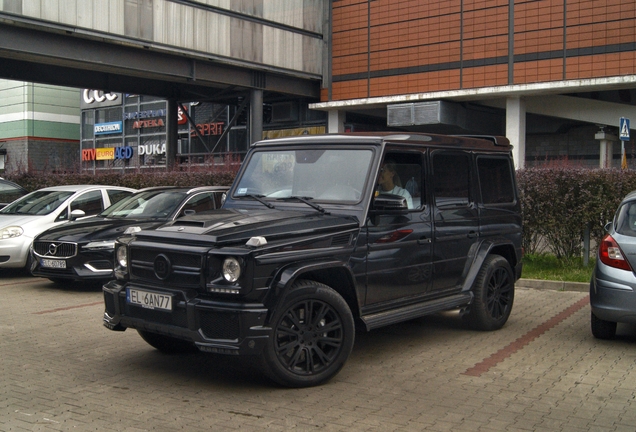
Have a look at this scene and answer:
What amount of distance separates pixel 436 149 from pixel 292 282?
259 cm

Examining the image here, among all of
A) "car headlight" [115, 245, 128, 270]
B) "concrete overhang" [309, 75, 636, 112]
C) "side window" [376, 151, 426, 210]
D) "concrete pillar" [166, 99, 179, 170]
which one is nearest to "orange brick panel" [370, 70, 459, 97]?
"concrete overhang" [309, 75, 636, 112]

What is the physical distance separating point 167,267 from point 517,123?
2392 cm

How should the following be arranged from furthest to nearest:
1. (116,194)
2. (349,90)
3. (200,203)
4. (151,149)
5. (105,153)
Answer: (105,153)
(151,149)
(349,90)
(116,194)
(200,203)

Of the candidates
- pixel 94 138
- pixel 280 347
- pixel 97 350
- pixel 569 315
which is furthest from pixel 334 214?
pixel 94 138

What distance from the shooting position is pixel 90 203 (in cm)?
1282

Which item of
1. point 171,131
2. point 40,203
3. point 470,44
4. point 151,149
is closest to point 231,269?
point 40,203

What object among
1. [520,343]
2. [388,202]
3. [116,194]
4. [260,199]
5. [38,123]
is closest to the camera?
[388,202]

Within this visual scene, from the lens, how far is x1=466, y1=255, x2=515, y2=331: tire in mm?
7727

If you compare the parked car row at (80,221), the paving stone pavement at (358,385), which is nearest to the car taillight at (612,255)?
the paving stone pavement at (358,385)

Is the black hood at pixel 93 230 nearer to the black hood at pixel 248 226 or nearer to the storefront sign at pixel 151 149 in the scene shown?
the black hood at pixel 248 226

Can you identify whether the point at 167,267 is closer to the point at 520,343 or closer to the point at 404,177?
the point at 404,177

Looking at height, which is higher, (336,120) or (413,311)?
(336,120)

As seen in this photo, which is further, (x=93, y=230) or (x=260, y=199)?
(x=93, y=230)

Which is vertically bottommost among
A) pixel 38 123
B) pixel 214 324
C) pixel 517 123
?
pixel 214 324
